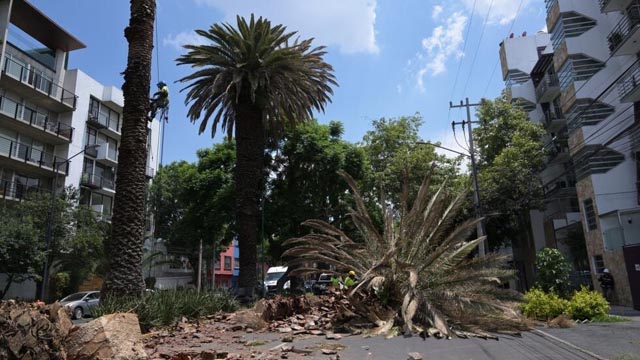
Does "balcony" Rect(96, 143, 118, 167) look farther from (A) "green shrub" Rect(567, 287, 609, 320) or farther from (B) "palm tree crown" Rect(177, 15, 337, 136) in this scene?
(A) "green shrub" Rect(567, 287, 609, 320)

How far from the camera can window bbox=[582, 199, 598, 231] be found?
2536 cm

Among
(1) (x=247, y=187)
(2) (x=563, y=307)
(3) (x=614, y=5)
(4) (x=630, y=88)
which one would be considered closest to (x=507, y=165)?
(4) (x=630, y=88)

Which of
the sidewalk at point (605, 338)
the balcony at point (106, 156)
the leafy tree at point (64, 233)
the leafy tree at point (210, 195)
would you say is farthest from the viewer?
the balcony at point (106, 156)

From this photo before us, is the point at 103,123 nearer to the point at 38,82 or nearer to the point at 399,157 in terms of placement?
the point at 38,82

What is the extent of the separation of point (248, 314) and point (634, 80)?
22.5 m

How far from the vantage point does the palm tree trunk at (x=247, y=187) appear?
61.3 ft

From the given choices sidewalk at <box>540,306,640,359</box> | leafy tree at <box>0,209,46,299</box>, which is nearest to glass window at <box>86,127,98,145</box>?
leafy tree at <box>0,209,46,299</box>

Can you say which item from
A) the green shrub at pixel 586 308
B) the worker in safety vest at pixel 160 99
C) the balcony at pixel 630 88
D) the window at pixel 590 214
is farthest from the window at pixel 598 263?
the worker in safety vest at pixel 160 99

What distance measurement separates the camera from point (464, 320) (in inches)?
374

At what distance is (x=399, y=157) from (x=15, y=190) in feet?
89.4

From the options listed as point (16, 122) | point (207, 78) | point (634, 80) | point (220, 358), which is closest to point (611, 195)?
point (634, 80)

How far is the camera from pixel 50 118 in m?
38.7

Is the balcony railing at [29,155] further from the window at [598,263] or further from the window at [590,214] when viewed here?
the window at [598,263]

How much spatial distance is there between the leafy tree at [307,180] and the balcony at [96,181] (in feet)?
66.2
